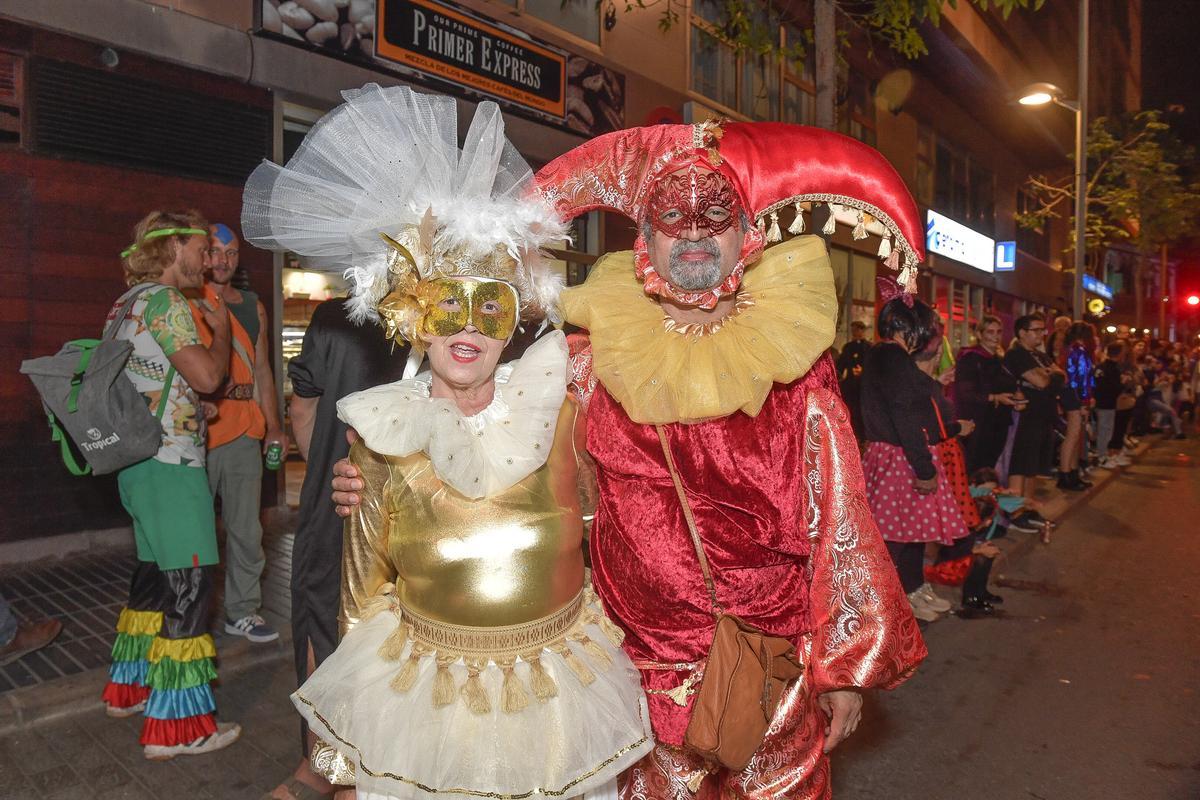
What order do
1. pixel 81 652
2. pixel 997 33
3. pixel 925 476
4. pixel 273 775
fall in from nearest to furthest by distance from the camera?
pixel 273 775 → pixel 81 652 → pixel 925 476 → pixel 997 33

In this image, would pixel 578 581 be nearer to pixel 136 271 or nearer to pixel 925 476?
pixel 136 271

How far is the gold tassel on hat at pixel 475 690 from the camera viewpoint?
1882 mm

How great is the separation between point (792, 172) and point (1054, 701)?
383cm

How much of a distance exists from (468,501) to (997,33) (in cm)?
2411

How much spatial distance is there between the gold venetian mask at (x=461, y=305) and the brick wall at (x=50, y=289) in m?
5.55

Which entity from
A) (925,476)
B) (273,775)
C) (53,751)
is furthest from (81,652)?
(925,476)

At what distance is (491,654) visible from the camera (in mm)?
1995

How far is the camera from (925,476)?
5270 mm

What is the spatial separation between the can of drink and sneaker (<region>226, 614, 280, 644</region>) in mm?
1002

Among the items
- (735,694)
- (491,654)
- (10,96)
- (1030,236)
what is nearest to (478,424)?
(491,654)

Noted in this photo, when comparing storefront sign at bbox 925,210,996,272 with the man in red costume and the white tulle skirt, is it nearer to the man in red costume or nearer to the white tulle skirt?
the man in red costume

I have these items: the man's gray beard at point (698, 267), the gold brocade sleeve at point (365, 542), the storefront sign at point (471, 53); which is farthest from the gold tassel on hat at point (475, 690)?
the storefront sign at point (471, 53)

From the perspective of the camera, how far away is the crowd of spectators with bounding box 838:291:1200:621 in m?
5.35

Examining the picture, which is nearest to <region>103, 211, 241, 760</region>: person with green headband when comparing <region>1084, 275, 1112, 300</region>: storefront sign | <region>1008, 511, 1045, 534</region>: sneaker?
<region>1008, 511, 1045, 534</region>: sneaker
